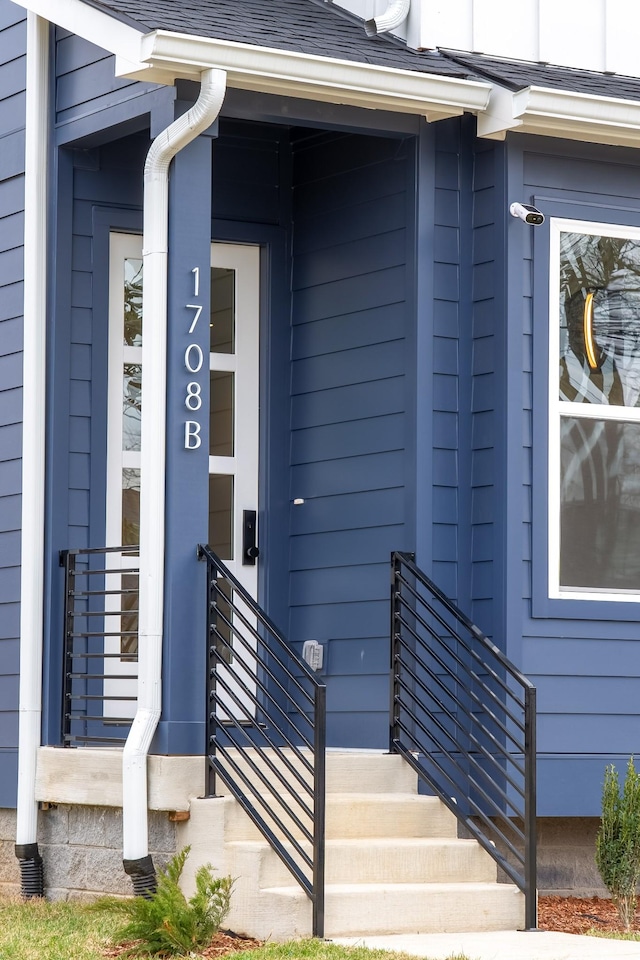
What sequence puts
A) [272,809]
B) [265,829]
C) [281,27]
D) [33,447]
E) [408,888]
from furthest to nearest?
[33,447] < [281,27] < [272,809] < [408,888] < [265,829]

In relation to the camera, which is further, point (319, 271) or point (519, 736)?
point (319, 271)

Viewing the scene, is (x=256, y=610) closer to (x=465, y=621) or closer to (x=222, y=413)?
(x=465, y=621)

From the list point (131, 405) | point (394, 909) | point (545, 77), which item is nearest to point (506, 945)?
point (394, 909)

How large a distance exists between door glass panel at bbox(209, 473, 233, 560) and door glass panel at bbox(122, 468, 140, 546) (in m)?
0.40

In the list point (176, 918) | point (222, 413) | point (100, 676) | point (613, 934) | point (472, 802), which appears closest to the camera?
point (176, 918)

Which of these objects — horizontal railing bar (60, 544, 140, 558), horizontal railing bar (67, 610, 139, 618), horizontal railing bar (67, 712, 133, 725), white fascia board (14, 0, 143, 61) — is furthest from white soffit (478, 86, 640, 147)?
horizontal railing bar (67, 712, 133, 725)

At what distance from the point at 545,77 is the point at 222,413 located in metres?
2.31

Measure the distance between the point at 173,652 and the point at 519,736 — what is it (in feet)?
5.17

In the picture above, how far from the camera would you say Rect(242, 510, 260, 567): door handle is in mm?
7922

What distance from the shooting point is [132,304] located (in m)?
7.93

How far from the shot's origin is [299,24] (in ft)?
24.2

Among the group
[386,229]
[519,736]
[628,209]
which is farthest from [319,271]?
[519,736]

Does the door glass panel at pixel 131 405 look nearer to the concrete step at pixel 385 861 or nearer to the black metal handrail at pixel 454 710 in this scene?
the black metal handrail at pixel 454 710

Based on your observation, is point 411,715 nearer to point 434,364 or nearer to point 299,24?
point 434,364
